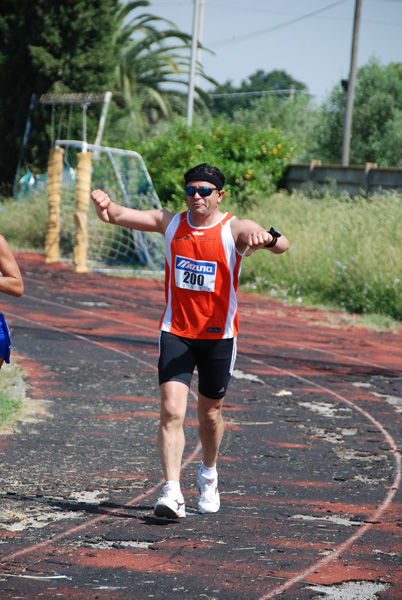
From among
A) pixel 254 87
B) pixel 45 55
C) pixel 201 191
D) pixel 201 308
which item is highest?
pixel 254 87

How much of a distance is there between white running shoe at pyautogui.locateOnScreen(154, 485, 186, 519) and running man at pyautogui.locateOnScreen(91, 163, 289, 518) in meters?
0.03

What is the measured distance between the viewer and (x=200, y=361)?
5395 mm

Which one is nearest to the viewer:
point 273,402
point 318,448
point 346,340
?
point 318,448

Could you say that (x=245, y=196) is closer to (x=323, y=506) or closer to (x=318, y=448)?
(x=318, y=448)

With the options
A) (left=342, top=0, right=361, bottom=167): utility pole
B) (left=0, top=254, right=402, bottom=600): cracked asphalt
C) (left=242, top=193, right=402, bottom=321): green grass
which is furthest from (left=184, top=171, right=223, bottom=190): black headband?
(left=342, top=0, right=361, bottom=167): utility pole

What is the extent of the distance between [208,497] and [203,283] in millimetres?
1264

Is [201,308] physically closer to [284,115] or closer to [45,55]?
[45,55]

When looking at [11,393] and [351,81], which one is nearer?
[11,393]

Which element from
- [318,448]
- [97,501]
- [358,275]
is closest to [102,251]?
[358,275]

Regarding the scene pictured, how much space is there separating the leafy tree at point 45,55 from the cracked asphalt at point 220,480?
1639cm

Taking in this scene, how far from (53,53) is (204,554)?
2526 cm

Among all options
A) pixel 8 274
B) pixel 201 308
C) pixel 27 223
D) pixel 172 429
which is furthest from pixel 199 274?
pixel 27 223

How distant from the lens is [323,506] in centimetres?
571

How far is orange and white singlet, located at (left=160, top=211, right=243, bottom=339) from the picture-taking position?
524cm
